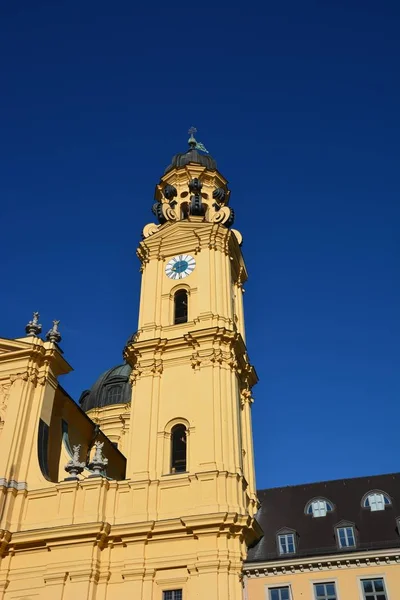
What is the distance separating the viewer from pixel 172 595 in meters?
19.3

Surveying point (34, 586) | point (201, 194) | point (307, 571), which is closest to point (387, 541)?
point (307, 571)

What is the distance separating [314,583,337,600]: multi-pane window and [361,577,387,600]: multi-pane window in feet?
3.80

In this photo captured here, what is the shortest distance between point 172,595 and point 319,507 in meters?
11.9

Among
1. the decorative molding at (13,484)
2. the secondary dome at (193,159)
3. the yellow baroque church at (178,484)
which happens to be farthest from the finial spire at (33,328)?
the secondary dome at (193,159)

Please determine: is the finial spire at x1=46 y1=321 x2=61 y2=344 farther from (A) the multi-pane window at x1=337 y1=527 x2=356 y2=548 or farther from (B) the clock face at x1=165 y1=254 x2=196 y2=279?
(A) the multi-pane window at x1=337 y1=527 x2=356 y2=548

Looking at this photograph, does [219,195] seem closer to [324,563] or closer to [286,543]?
[286,543]

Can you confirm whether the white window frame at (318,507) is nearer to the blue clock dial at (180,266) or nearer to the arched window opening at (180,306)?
the arched window opening at (180,306)

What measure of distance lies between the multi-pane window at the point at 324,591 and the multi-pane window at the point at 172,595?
26.0 feet

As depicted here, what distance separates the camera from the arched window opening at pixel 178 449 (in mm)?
22500

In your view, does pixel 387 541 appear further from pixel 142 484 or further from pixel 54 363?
pixel 54 363

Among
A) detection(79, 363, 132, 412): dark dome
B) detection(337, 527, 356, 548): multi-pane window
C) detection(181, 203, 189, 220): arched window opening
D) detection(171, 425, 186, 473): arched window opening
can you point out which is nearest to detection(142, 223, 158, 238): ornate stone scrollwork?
detection(181, 203, 189, 220): arched window opening

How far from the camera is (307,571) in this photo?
2558 cm

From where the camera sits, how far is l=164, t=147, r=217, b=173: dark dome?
3400cm

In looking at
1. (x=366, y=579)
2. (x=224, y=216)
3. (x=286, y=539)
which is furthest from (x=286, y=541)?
(x=224, y=216)
